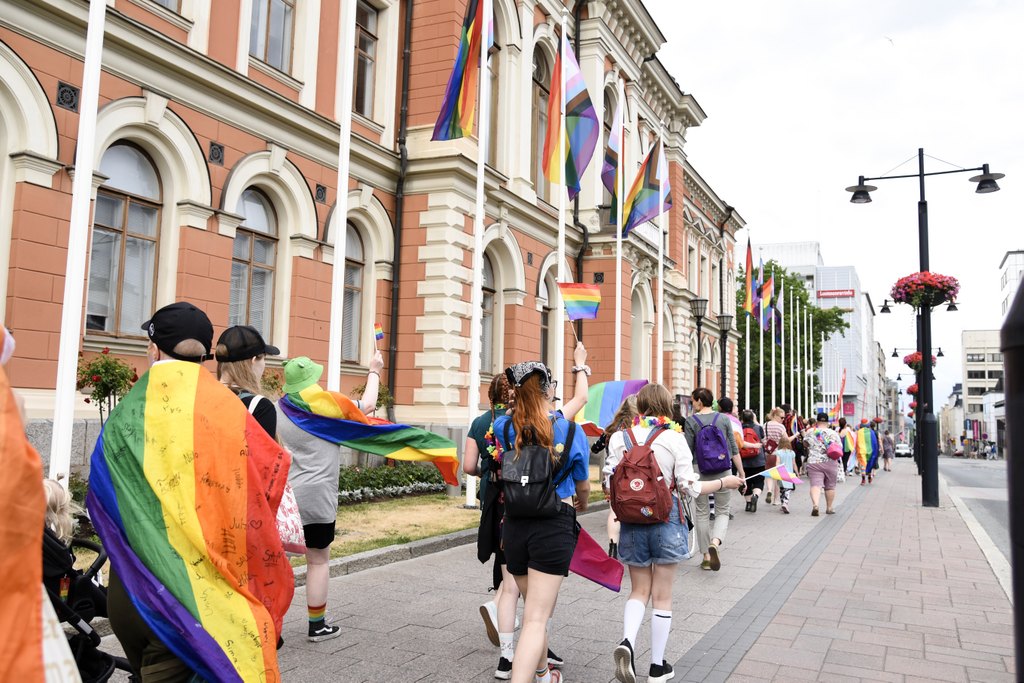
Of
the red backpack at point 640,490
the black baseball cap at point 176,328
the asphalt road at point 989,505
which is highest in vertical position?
the black baseball cap at point 176,328

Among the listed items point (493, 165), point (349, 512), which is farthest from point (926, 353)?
point (349, 512)

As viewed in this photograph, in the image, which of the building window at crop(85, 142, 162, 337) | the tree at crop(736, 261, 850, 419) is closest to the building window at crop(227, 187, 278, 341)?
the building window at crop(85, 142, 162, 337)

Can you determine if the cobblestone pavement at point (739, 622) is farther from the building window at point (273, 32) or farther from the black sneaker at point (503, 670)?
the building window at point (273, 32)

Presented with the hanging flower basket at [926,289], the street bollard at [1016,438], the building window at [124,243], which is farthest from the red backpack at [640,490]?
the hanging flower basket at [926,289]

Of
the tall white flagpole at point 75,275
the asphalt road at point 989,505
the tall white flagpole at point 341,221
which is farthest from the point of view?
the asphalt road at point 989,505

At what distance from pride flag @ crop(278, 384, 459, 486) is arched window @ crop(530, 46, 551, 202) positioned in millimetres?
17128

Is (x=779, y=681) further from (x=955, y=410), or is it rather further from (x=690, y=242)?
(x=955, y=410)

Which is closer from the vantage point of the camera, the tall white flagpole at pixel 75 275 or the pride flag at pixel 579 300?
the tall white flagpole at pixel 75 275

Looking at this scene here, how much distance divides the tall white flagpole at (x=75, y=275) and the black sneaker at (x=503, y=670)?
15.8ft

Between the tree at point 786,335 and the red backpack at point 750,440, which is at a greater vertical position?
the tree at point 786,335

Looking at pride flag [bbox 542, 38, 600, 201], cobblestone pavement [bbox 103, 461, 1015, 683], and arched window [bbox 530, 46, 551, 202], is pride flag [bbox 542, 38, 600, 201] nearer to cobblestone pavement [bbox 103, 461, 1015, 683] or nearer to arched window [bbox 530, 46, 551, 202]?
arched window [bbox 530, 46, 551, 202]

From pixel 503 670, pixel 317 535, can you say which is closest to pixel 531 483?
pixel 503 670

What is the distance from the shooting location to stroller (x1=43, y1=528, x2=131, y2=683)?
3.60 metres

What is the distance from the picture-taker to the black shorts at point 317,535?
5.70 metres
